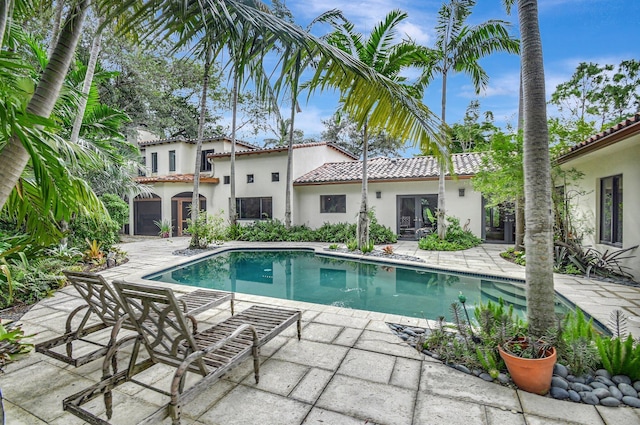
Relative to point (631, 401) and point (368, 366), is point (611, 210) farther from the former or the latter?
point (368, 366)

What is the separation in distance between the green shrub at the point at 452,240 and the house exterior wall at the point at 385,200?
76 centimetres

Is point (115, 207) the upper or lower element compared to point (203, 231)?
upper

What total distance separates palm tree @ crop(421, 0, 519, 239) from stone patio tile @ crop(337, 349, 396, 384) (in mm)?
9559

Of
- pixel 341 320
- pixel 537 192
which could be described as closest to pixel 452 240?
pixel 341 320

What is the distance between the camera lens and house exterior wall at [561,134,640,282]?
680 centimetres

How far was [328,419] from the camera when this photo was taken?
2510mm

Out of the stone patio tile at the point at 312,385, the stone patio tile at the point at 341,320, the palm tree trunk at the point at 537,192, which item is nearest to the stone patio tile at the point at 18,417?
the stone patio tile at the point at 312,385

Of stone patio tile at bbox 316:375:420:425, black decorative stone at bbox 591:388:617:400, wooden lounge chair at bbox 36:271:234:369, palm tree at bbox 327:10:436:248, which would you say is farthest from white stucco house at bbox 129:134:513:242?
wooden lounge chair at bbox 36:271:234:369

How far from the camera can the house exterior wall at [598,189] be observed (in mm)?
6805

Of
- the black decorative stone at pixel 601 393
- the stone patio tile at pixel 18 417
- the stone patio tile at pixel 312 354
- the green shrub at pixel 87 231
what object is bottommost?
the stone patio tile at pixel 312 354

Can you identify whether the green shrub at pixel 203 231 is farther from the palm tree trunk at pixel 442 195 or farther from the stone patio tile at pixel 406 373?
the stone patio tile at pixel 406 373

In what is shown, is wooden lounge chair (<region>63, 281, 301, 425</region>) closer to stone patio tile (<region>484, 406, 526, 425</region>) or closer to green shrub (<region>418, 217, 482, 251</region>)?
stone patio tile (<region>484, 406, 526, 425</region>)

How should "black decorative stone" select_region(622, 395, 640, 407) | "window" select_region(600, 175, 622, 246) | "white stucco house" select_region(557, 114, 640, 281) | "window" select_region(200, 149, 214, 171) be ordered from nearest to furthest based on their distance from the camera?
1. "black decorative stone" select_region(622, 395, 640, 407)
2. "white stucco house" select_region(557, 114, 640, 281)
3. "window" select_region(600, 175, 622, 246)
4. "window" select_region(200, 149, 214, 171)

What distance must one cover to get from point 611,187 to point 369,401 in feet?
29.6
